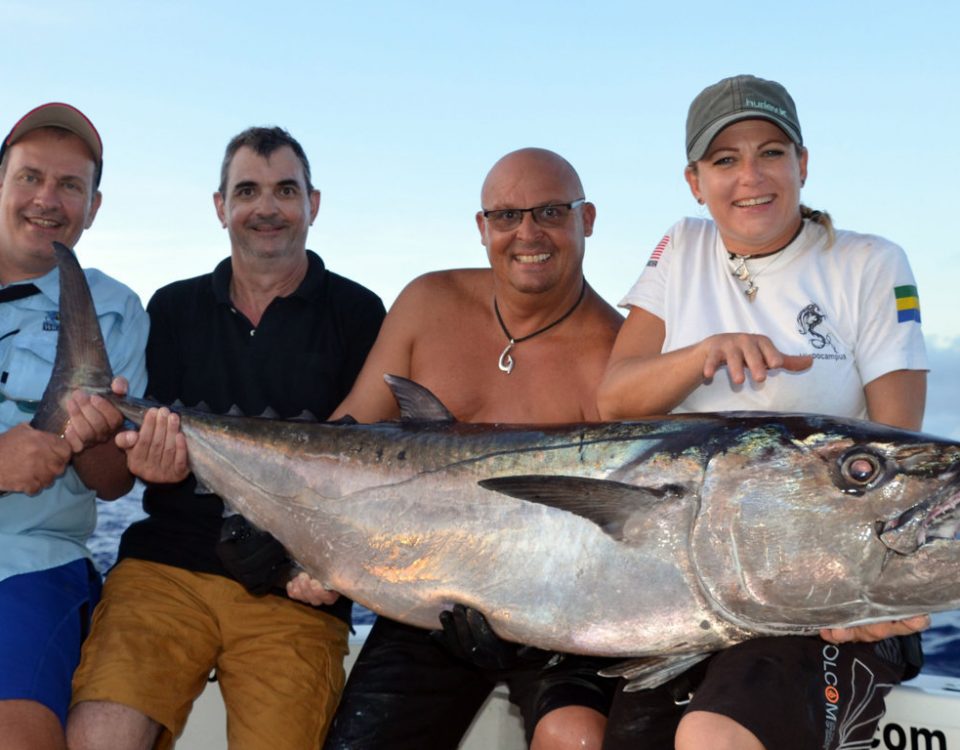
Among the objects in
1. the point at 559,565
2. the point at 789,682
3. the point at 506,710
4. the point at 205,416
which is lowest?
the point at 506,710

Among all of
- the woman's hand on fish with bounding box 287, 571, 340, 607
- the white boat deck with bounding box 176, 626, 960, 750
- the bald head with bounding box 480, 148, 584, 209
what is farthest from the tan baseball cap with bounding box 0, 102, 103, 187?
the white boat deck with bounding box 176, 626, 960, 750

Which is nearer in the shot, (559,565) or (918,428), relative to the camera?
(559,565)

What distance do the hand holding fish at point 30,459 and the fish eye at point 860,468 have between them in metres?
2.43

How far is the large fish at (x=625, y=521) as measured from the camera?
2410 mm

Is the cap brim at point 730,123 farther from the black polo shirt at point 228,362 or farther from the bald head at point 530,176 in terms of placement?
the black polo shirt at point 228,362

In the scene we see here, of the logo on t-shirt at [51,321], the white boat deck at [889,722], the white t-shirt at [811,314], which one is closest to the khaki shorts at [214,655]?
the white boat deck at [889,722]

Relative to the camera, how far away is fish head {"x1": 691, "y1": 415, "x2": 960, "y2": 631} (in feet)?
7.73

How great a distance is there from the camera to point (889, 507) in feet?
7.85

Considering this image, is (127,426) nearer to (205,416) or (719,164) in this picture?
(205,416)

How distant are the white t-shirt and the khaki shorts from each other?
155cm

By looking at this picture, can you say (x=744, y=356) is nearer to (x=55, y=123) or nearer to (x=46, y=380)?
(x=46, y=380)

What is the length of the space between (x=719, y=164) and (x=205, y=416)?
6.18 ft

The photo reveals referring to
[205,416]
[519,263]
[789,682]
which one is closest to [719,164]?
A: [519,263]

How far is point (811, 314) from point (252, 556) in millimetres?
1924
